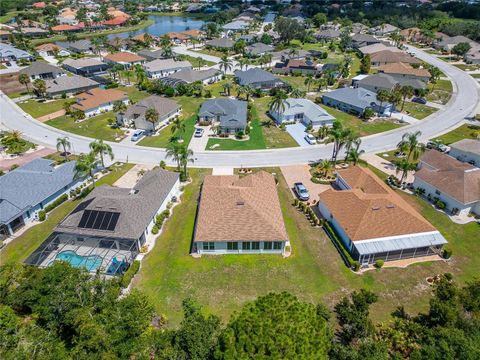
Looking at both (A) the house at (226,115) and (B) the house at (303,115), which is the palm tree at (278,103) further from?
(A) the house at (226,115)

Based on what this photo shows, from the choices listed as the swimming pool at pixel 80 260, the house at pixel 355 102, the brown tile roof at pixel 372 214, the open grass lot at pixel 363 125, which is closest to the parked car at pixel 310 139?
the open grass lot at pixel 363 125

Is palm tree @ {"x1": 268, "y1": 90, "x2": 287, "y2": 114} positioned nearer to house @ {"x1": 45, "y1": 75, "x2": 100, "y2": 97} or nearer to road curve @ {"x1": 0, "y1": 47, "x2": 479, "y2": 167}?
road curve @ {"x1": 0, "y1": 47, "x2": 479, "y2": 167}

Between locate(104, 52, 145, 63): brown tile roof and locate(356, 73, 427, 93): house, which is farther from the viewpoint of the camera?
locate(104, 52, 145, 63): brown tile roof

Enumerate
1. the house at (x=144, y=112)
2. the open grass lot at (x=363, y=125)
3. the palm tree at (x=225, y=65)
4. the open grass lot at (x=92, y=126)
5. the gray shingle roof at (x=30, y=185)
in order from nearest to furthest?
the gray shingle roof at (x=30, y=185) → the open grass lot at (x=92, y=126) → the open grass lot at (x=363, y=125) → the house at (x=144, y=112) → the palm tree at (x=225, y=65)

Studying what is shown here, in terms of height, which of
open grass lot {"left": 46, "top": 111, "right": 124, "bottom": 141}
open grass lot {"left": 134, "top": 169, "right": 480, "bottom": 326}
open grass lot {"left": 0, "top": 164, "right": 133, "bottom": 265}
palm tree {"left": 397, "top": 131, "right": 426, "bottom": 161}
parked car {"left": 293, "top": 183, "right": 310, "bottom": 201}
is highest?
palm tree {"left": 397, "top": 131, "right": 426, "bottom": 161}

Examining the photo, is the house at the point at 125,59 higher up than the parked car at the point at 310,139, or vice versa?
the house at the point at 125,59

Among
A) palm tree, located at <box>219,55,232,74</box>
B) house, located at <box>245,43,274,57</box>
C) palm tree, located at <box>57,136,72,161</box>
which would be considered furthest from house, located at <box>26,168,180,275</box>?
house, located at <box>245,43,274,57</box>
